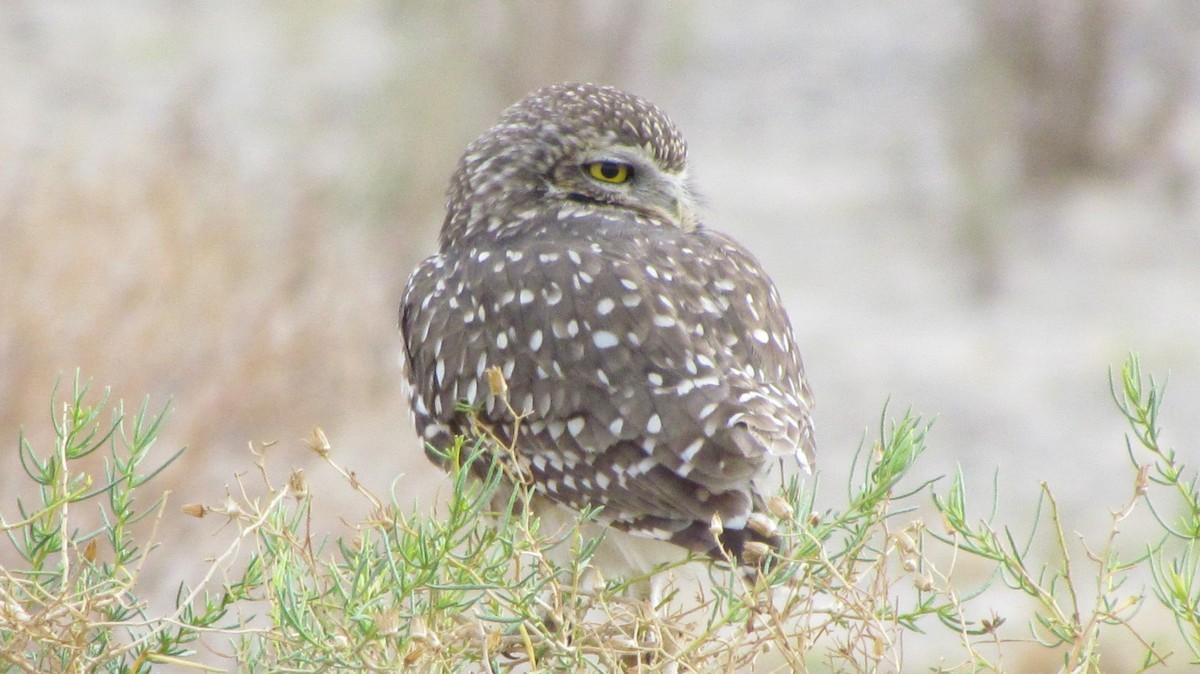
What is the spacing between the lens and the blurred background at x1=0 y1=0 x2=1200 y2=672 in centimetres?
770

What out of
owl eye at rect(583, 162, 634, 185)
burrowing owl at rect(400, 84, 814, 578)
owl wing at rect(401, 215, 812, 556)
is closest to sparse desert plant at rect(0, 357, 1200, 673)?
burrowing owl at rect(400, 84, 814, 578)

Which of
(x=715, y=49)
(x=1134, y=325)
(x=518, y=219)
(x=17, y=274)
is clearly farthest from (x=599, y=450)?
(x=715, y=49)

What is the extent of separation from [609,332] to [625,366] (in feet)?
0.32

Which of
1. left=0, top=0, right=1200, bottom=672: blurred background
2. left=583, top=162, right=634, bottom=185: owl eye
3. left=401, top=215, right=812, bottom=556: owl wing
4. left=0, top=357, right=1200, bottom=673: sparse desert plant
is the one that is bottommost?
left=0, top=357, right=1200, bottom=673: sparse desert plant

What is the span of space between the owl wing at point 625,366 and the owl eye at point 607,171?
22cm

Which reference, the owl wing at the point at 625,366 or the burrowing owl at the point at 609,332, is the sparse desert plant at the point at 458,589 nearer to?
the burrowing owl at the point at 609,332

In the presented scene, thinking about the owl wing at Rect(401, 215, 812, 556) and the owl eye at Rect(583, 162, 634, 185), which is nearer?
A: the owl wing at Rect(401, 215, 812, 556)

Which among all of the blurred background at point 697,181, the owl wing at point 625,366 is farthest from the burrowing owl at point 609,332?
the blurred background at point 697,181

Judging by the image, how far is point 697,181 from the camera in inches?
290

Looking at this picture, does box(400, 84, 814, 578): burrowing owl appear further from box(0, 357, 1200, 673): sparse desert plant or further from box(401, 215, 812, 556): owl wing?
box(0, 357, 1200, 673): sparse desert plant

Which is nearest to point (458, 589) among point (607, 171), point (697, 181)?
point (607, 171)

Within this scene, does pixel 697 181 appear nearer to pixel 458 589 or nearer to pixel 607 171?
pixel 607 171

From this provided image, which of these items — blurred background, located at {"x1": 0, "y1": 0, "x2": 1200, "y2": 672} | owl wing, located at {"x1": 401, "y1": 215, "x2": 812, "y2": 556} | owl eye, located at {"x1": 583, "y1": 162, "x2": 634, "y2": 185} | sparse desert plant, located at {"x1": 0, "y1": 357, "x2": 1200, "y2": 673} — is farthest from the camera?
blurred background, located at {"x1": 0, "y1": 0, "x2": 1200, "y2": 672}

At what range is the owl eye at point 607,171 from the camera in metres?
4.03
